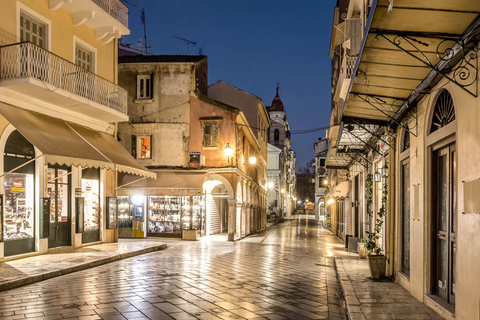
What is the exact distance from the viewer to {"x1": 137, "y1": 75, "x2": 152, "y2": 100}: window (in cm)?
2506

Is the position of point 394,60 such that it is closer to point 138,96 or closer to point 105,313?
point 105,313

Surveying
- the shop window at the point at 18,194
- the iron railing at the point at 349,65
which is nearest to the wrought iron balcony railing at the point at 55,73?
the shop window at the point at 18,194

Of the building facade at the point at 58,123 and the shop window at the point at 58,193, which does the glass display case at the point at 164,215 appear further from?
the shop window at the point at 58,193

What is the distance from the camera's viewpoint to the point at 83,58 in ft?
57.3

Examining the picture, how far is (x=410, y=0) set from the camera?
4672 millimetres

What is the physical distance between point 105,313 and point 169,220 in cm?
1733

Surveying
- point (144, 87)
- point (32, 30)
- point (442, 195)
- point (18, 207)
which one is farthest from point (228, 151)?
point (442, 195)

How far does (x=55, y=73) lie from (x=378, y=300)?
11.1 metres

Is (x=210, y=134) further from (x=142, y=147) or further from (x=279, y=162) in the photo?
(x=279, y=162)

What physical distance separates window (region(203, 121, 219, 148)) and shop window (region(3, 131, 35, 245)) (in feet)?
37.2

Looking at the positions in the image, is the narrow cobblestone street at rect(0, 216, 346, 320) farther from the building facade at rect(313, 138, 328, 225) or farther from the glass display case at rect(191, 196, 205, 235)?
the building facade at rect(313, 138, 328, 225)

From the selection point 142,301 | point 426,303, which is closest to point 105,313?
point 142,301

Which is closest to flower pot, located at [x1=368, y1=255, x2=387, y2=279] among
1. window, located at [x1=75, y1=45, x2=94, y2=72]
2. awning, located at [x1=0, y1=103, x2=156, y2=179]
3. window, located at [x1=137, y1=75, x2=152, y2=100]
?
awning, located at [x1=0, y1=103, x2=156, y2=179]

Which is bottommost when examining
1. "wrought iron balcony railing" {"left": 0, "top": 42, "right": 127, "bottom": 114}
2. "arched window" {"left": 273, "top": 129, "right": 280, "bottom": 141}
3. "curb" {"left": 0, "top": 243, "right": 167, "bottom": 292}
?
"curb" {"left": 0, "top": 243, "right": 167, "bottom": 292}
